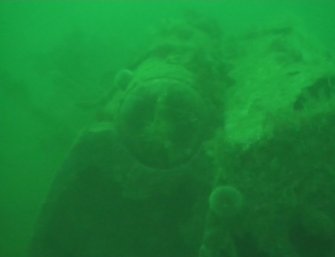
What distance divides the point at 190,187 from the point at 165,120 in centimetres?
115

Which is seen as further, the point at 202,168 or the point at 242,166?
the point at 202,168

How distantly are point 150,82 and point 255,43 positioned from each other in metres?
3.90

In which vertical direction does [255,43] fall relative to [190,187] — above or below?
above

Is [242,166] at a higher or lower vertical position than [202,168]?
higher

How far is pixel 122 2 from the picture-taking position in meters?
50.3

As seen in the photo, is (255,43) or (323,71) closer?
(323,71)

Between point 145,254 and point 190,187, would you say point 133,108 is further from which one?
point 145,254

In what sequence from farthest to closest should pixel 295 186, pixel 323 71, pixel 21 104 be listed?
pixel 21 104
pixel 323 71
pixel 295 186

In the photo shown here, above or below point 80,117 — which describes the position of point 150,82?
above

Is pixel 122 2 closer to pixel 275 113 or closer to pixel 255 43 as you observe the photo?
pixel 255 43

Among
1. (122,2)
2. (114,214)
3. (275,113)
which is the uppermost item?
(275,113)

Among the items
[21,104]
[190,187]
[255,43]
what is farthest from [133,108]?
[21,104]

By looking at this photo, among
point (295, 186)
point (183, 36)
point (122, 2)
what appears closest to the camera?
point (295, 186)

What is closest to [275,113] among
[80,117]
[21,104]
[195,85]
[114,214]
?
[195,85]
